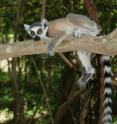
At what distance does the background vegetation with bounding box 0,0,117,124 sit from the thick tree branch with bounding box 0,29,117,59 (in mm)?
2398

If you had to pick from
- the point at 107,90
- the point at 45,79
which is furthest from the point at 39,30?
the point at 45,79

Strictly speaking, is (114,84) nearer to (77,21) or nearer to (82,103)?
(82,103)

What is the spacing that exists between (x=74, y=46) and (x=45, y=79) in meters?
4.01

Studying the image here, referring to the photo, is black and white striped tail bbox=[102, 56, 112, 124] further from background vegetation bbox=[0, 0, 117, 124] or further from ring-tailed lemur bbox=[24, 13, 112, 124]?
background vegetation bbox=[0, 0, 117, 124]

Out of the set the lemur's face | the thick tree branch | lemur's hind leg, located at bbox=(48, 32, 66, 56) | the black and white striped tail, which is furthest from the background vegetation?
the thick tree branch

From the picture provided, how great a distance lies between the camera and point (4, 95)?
987 centimetres

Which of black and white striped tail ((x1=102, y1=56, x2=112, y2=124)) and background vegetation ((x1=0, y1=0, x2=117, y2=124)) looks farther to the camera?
background vegetation ((x1=0, y1=0, x2=117, y2=124))

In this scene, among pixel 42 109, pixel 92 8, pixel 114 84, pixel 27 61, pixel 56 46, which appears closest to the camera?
pixel 56 46

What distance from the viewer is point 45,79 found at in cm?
885

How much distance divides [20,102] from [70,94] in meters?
1.04

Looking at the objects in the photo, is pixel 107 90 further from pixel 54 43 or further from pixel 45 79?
pixel 45 79

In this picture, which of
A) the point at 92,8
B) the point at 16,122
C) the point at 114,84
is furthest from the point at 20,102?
the point at 92,8

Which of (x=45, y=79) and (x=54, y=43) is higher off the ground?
(x=54, y=43)

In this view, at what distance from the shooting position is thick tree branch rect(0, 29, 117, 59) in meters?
4.84
